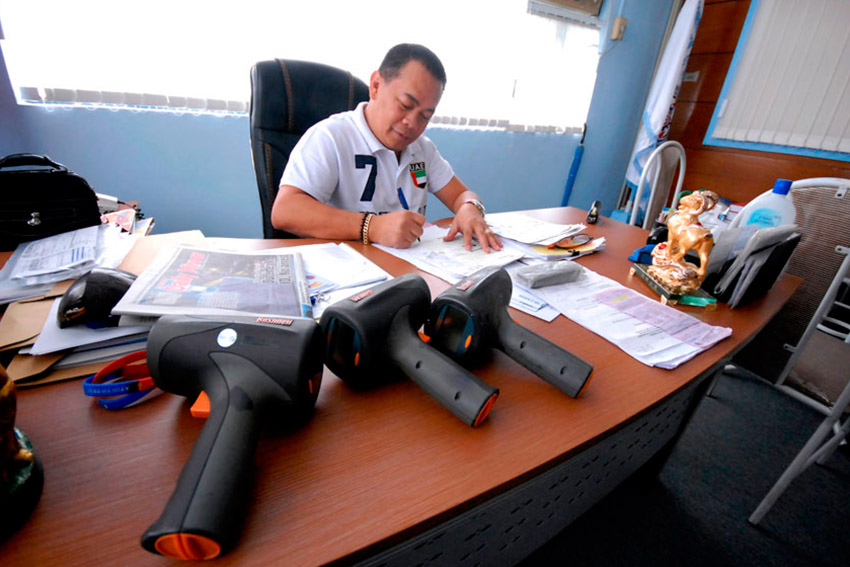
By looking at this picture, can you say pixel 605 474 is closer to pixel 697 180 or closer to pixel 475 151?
pixel 475 151

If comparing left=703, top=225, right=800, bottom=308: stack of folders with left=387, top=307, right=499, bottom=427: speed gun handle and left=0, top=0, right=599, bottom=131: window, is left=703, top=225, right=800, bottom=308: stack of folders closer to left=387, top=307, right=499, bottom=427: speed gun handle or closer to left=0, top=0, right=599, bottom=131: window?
left=387, top=307, right=499, bottom=427: speed gun handle

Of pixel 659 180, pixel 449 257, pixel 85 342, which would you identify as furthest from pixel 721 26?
pixel 85 342

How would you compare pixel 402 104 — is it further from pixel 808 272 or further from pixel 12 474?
pixel 808 272

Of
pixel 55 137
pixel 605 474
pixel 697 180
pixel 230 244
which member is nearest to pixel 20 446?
pixel 230 244

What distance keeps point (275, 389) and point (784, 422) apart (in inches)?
82.4

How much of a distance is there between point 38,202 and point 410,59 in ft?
3.16

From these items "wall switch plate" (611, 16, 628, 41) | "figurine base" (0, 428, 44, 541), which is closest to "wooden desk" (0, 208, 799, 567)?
"figurine base" (0, 428, 44, 541)

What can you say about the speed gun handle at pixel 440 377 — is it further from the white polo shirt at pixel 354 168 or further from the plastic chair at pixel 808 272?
the plastic chair at pixel 808 272

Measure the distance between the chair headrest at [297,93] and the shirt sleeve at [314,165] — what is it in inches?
4.0

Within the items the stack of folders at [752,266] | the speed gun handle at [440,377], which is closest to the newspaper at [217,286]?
the speed gun handle at [440,377]

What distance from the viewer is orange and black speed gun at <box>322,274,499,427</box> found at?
1.34ft

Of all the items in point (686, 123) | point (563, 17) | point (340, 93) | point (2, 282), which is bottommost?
point (2, 282)

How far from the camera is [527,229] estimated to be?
117 cm

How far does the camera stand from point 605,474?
0.84m
